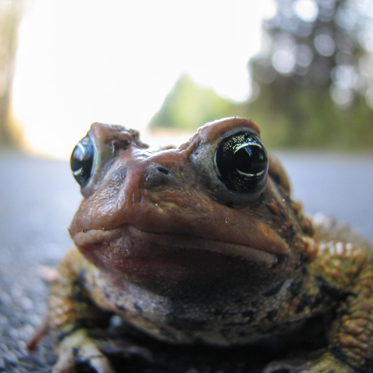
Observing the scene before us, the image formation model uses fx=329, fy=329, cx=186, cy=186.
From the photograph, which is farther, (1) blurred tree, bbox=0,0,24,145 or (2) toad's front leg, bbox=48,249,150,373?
(1) blurred tree, bbox=0,0,24,145

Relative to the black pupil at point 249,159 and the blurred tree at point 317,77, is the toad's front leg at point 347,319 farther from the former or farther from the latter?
the blurred tree at point 317,77

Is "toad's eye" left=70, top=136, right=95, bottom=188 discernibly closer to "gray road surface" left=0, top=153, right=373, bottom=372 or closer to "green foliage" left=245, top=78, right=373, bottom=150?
"gray road surface" left=0, top=153, right=373, bottom=372

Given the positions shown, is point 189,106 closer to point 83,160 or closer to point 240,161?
point 83,160

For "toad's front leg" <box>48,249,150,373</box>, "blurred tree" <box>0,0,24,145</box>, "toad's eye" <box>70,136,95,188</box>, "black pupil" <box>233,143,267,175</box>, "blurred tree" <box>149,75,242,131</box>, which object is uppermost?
"blurred tree" <box>149,75,242,131</box>

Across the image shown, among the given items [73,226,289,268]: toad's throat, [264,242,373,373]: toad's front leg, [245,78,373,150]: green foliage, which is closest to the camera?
[73,226,289,268]: toad's throat

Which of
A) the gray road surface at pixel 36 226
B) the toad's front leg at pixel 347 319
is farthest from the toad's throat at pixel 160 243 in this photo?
the gray road surface at pixel 36 226

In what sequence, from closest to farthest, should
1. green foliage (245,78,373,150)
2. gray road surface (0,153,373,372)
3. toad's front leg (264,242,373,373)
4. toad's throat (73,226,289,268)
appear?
toad's throat (73,226,289,268) < toad's front leg (264,242,373,373) < gray road surface (0,153,373,372) < green foliage (245,78,373,150)

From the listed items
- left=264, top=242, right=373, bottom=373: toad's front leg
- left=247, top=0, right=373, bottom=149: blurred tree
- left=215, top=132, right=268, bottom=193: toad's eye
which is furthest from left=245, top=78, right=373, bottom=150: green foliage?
left=215, top=132, right=268, bottom=193: toad's eye

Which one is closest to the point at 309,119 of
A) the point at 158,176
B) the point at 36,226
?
the point at 36,226

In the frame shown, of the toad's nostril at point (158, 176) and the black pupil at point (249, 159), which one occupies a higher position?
the black pupil at point (249, 159)
